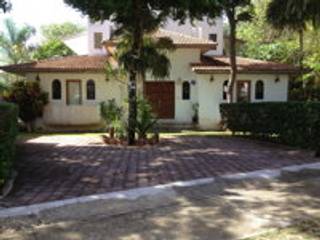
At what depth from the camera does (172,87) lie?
85.9 feet

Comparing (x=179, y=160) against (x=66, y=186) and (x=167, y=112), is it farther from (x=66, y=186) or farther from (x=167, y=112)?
(x=167, y=112)

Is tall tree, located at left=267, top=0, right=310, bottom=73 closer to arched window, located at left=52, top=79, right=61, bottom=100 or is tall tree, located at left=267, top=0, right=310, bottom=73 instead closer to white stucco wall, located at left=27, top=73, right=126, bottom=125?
white stucco wall, located at left=27, top=73, right=126, bottom=125

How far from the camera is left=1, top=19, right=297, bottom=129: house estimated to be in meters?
25.5

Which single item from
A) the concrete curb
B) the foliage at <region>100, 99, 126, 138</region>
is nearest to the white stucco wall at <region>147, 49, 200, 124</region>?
the foliage at <region>100, 99, 126, 138</region>

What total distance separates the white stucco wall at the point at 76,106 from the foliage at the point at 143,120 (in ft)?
28.2

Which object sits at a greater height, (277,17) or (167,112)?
(277,17)

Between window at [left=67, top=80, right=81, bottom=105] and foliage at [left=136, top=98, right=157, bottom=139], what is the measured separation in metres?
9.74

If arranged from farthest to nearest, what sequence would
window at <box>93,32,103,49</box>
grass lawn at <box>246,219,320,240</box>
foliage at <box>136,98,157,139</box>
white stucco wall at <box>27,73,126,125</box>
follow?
window at <box>93,32,103,49</box>, white stucco wall at <box>27,73,126,125</box>, foliage at <box>136,98,157,139</box>, grass lawn at <box>246,219,320,240</box>

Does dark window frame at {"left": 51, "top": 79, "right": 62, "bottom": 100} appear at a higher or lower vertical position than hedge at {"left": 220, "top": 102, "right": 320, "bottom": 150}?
higher

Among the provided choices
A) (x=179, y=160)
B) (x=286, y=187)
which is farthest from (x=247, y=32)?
(x=286, y=187)

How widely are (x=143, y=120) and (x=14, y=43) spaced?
3243 cm

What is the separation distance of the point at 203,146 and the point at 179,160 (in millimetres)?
3446

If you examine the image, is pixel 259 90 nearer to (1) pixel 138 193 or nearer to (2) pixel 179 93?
(2) pixel 179 93

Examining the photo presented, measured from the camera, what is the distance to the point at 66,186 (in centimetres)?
888
